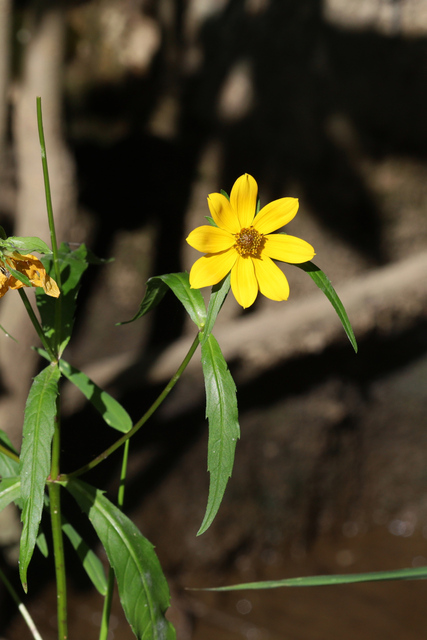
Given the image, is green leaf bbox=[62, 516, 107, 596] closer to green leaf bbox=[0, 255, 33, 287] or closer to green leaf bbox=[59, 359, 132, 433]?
green leaf bbox=[59, 359, 132, 433]

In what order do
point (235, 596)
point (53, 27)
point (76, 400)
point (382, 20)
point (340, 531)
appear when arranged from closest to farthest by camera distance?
point (53, 27) → point (76, 400) → point (235, 596) → point (382, 20) → point (340, 531)

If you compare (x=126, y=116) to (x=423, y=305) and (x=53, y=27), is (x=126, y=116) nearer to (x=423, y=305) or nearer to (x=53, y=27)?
(x=53, y=27)

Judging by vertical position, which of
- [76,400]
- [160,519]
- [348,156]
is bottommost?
[160,519]

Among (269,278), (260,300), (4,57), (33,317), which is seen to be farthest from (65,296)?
(260,300)

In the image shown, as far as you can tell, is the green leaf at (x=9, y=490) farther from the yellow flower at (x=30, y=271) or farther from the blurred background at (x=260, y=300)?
the blurred background at (x=260, y=300)

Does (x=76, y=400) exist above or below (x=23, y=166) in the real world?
below

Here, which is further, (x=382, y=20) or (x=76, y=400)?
(x=382, y=20)

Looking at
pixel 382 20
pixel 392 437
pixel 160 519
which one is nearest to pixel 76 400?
pixel 160 519

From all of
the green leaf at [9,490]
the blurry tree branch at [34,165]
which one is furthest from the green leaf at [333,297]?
the blurry tree branch at [34,165]
